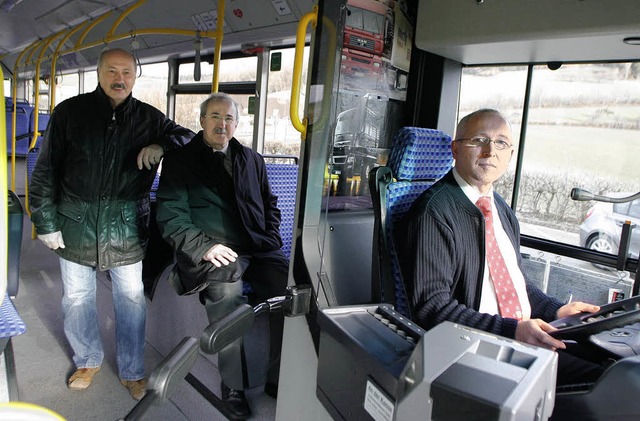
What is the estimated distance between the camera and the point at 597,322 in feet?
5.04

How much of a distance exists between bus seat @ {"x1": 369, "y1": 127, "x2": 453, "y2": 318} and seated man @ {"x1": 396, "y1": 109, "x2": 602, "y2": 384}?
0.16 feet

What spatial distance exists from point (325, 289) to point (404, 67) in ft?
3.63

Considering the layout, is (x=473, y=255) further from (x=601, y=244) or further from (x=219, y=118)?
(x=219, y=118)

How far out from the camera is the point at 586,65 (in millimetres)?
2150

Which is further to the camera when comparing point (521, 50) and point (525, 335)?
point (521, 50)

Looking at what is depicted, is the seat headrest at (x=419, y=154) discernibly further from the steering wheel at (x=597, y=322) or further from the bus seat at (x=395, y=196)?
the steering wheel at (x=597, y=322)

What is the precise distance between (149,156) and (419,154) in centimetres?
135

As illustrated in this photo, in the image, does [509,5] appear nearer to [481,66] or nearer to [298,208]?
[481,66]

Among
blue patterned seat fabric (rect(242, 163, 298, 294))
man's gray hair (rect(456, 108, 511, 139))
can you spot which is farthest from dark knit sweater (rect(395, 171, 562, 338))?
blue patterned seat fabric (rect(242, 163, 298, 294))

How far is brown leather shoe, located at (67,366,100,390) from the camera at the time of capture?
2713mm

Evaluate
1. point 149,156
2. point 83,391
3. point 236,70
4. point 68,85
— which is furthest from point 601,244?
point 68,85

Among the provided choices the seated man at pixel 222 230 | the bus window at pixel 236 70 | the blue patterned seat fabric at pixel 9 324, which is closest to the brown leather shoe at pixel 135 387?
the seated man at pixel 222 230

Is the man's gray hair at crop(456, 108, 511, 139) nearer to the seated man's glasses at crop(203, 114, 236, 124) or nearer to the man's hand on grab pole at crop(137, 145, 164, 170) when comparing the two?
the seated man's glasses at crop(203, 114, 236, 124)

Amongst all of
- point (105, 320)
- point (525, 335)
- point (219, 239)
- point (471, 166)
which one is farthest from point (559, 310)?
point (105, 320)
